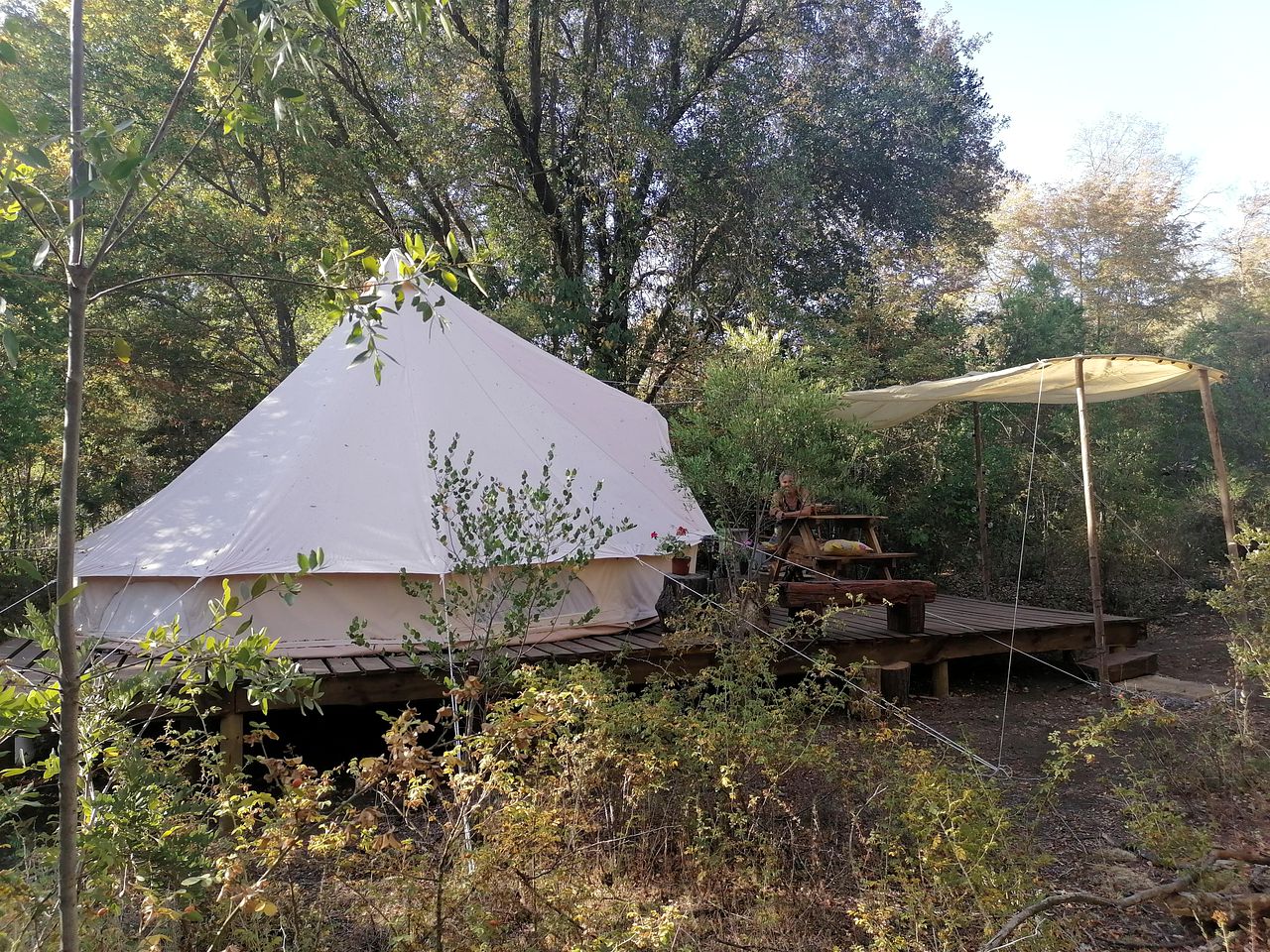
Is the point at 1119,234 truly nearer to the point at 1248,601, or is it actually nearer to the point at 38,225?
the point at 1248,601

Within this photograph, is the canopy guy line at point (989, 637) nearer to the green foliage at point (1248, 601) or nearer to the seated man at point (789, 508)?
the seated man at point (789, 508)

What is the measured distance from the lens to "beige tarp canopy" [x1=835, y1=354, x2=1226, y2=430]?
5211 millimetres

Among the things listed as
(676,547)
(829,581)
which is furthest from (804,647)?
(676,547)

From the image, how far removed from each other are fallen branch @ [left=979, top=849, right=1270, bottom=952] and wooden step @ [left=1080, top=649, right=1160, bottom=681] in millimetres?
3410

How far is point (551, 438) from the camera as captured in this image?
5598 millimetres

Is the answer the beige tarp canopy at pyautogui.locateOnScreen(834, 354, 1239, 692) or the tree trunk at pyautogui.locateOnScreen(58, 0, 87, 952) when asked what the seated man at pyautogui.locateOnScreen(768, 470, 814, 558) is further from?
the tree trunk at pyautogui.locateOnScreen(58, 0, 87, 952)

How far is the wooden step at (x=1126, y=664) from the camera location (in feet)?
19.5

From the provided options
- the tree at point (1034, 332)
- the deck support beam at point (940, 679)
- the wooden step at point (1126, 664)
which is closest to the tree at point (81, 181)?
the deck support beam at point (940, 679)

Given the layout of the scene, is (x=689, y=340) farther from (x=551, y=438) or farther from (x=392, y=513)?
(x=392, y=513)

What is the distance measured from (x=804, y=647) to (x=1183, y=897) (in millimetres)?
2700

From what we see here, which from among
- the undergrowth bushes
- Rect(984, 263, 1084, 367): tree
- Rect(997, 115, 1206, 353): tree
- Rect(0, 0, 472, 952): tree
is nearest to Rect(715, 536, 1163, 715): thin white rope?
the undergrowth bushes

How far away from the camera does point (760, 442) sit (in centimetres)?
458

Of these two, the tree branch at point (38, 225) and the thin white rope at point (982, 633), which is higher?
the tree branch at point (38, 225)

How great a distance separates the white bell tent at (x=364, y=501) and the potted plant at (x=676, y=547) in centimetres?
8
